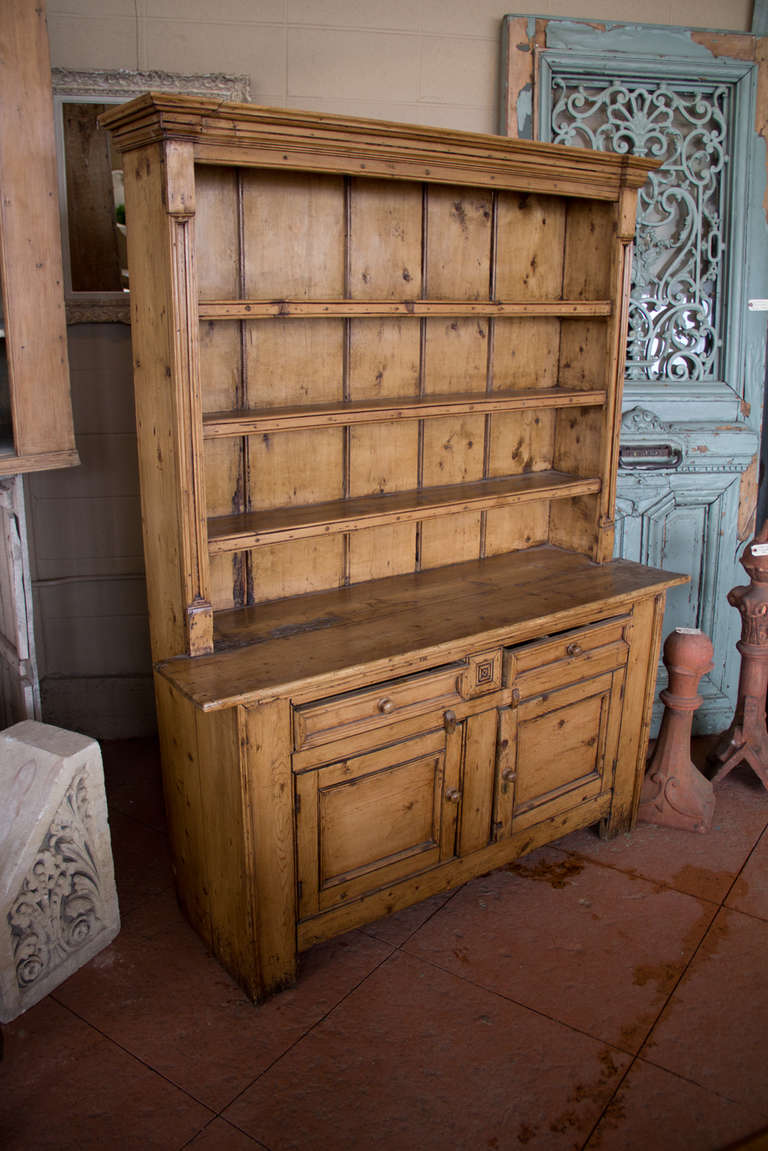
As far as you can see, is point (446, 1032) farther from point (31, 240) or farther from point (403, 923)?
point (31, 240)

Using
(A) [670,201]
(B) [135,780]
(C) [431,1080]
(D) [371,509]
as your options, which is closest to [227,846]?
(C) [431,1080]

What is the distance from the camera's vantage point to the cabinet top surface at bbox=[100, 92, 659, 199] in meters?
2.17

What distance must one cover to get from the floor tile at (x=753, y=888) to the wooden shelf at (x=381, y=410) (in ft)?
5.29

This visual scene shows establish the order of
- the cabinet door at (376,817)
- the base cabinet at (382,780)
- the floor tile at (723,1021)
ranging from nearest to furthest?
the floor tile at (723,1021) < the base cabinet at (382,780) < the cabinet door at (376,817)

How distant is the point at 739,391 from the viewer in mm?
3861

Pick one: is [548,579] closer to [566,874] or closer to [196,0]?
[566,874]

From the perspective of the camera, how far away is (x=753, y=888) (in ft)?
9.98

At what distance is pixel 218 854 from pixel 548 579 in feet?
4.48

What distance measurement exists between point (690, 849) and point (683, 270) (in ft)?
7.16

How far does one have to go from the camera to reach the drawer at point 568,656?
285 cm

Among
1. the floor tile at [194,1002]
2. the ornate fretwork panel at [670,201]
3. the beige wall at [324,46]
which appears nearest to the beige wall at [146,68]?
the beige wall at [324,46]

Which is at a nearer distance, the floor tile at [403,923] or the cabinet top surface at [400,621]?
the cabinet top surface at [400,621]

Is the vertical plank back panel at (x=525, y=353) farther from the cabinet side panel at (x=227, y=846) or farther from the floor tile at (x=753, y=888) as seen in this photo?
the floor tile at (x=753, y=888)

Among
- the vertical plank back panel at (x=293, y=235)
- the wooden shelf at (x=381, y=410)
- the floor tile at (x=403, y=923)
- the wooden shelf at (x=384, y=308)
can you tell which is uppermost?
the vertical plank back panel at (x=293, y=235)
